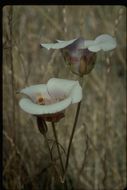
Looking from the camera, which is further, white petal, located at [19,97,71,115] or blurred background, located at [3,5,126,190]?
blurred background, located at [3,5,126,190]

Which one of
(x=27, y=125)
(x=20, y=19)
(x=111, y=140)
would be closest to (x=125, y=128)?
(x=111, y=140)

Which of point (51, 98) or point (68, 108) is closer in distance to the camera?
point (51, 98)

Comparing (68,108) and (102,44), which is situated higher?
(102,44)

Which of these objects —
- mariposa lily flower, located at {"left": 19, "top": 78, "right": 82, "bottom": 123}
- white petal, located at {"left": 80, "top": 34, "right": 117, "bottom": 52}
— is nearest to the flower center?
mariposa lily flower, located at {"left": 19, "top": 78, "right": 82, "bottom": 123}

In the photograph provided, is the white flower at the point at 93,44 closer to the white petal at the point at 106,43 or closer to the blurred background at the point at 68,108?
the white petal at the point at 106,43

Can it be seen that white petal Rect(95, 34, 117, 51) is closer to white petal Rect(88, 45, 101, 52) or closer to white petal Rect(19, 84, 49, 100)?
white petal Rect(88, 45, 101, 52)

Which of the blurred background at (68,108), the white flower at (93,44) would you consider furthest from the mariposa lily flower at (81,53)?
the blurred background at (68,108)

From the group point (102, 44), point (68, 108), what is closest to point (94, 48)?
point (102, 44)

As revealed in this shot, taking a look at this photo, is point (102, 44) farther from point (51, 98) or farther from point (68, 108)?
point (68, 108)
